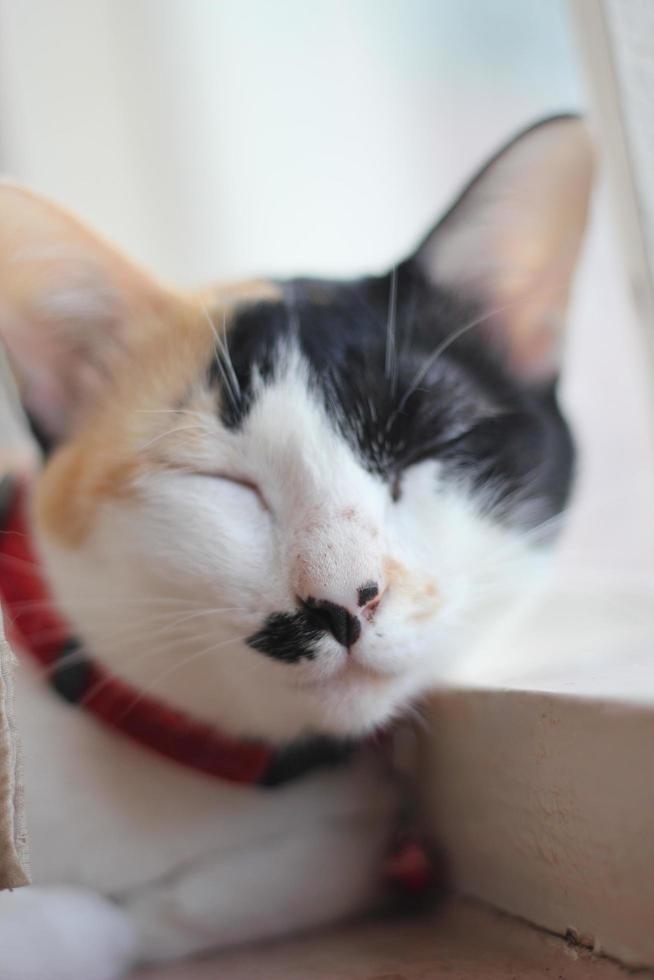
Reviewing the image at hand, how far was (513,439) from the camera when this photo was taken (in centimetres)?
74

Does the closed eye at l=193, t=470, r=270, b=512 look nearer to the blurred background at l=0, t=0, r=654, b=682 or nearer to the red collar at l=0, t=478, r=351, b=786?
the red collar at l=0, t=478, r=351, b=786

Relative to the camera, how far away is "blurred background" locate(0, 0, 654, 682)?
3.60 ft

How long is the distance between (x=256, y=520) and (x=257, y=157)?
1077mm

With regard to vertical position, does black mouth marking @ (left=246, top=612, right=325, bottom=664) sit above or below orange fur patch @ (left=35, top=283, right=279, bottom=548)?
below

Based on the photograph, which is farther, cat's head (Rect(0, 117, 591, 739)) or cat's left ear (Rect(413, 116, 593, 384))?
cat's left ear (Rect(413, 116, 593, 384))

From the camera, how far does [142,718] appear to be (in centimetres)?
73

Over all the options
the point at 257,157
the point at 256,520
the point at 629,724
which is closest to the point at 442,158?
the point at 257,157

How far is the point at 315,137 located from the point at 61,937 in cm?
120

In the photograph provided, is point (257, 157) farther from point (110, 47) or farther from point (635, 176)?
point (635, 176)

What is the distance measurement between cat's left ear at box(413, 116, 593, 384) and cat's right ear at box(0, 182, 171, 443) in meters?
0.24

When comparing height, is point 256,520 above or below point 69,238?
below

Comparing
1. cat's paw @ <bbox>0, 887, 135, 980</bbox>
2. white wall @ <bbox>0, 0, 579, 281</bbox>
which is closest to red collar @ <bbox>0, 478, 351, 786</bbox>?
cat's paw @ <bbox>0, 887, 135, 980</bbox>

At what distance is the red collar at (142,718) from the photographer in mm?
726

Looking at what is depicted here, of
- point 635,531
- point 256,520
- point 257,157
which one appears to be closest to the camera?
point 256,520
